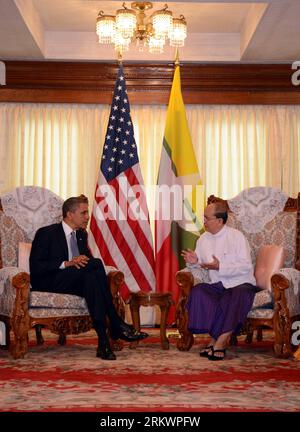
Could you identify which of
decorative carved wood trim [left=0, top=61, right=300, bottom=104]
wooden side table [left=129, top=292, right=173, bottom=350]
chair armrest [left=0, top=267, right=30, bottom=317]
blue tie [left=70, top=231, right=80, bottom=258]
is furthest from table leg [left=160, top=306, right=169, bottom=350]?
decorative carved wood trim [left=0, top=61, right=300, bottom=104]

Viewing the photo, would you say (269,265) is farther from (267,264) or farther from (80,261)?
(80,261)

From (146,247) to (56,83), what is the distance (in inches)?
113

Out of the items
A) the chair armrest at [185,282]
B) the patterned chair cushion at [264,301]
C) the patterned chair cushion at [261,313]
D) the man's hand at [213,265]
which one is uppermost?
the man's hand at [213,265]

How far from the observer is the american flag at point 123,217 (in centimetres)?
710

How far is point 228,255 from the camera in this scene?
5.98 metres

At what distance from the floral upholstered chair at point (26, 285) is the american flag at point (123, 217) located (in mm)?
703

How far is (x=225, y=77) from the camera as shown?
28.8 feet

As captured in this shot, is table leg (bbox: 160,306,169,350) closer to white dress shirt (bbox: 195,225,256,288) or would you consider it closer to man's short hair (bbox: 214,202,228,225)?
white dress shirt (bbox: 195,225,256,288)

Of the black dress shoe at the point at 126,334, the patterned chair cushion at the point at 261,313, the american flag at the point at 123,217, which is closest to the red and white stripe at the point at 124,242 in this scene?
the american flag at the point at 123,217

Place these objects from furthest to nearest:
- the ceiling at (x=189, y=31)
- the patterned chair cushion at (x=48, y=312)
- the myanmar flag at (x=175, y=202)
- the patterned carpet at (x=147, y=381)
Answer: the myanmar flag at (x=175, y=202) < the ceiling at (x=189, y=31) < the patterned chair cushion at (x=48, y=312) < the patterned carpet at (x=147, y=381)

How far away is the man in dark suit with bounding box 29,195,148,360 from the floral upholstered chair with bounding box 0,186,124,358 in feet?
0.50

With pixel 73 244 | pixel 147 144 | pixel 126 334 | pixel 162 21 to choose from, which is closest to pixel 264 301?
pixel 126 334

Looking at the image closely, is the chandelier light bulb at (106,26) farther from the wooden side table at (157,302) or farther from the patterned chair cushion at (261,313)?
the patterned chair cushion at (261,313)

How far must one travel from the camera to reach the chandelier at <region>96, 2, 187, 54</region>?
22.5 feet
